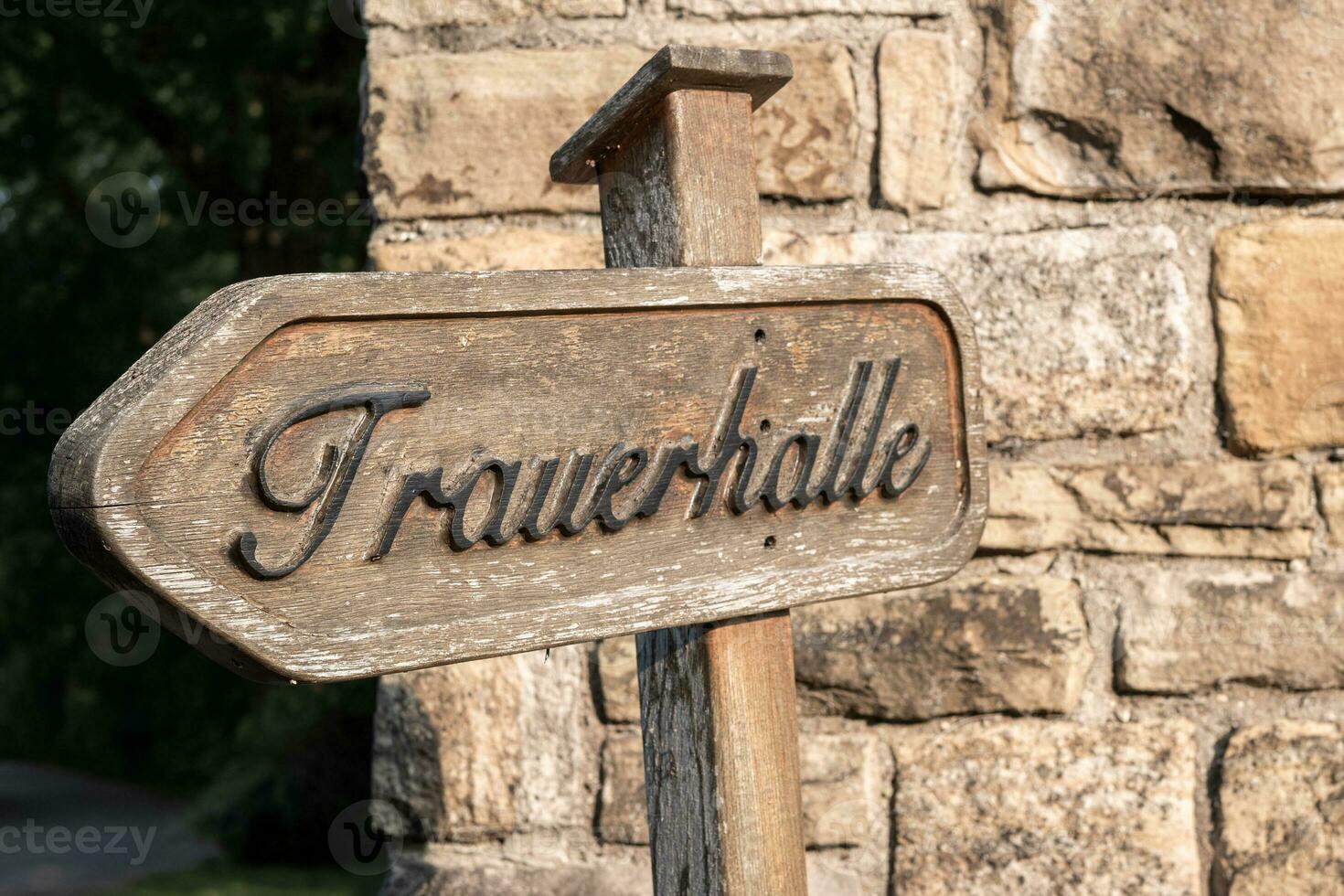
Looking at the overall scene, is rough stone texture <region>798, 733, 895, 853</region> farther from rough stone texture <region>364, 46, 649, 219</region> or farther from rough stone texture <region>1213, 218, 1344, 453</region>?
rough stone texture <region>364, 46, 649, 219</region>

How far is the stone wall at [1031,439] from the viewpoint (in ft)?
4.21

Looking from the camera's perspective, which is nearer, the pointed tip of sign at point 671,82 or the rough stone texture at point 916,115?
the pointed tip of sign at point 671,82

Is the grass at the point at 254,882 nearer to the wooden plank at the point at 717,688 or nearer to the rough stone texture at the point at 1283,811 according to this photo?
the rough stone texture at the point at 1283,811

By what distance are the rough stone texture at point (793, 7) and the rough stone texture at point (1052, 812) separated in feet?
2.70

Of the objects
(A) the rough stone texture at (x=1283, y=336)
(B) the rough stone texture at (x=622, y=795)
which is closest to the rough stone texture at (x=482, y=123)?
(B) the rough stone texture at (x=622, y=795)

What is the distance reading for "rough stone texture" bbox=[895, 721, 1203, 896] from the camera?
50.0 inches

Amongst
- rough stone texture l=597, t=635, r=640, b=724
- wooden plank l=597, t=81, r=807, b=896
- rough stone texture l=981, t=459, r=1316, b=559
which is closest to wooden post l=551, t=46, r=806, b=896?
wooden plank l=597, t=81, r=807, b=896

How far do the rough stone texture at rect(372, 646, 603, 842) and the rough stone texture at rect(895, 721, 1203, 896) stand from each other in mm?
376

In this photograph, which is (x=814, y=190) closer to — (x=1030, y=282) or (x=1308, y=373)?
(x=1030, y=282)

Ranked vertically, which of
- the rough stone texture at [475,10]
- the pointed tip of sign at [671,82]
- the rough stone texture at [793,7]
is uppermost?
the rough stone texture at [475,10]

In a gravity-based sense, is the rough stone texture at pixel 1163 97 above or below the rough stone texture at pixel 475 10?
below

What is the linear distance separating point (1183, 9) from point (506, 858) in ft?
4.03

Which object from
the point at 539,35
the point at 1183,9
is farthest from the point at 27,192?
the point at 1183,9

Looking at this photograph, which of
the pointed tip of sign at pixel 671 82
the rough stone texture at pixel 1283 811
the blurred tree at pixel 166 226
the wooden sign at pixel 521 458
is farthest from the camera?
the blurred tree at pixel 166 226
